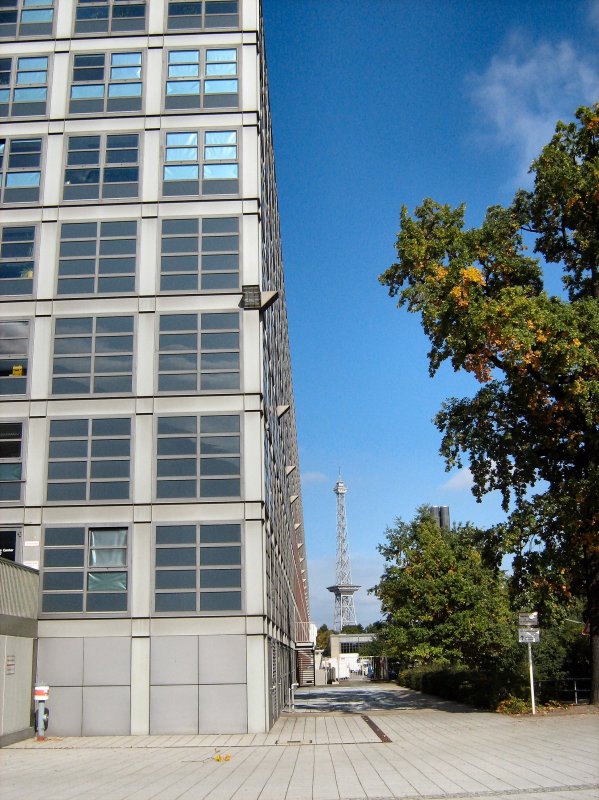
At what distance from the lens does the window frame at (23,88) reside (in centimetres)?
2578

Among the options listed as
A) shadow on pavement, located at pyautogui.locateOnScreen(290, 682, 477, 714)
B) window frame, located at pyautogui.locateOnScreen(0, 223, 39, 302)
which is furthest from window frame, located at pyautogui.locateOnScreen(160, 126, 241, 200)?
shadow on pavement, located at pyautogui.locateOnScreen(290, 682, 477, 714)

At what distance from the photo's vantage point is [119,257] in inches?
966

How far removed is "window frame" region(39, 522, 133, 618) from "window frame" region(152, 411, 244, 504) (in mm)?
1499

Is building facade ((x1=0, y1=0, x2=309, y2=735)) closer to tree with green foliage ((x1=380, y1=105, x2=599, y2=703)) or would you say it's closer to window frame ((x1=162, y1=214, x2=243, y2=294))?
window frame ((x1=162, y1=214, x2=243, y2=294))

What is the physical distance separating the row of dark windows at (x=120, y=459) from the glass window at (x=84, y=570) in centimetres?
92

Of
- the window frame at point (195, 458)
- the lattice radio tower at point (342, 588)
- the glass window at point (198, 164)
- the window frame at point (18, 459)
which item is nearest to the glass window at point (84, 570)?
the window frame at point (18, 459)

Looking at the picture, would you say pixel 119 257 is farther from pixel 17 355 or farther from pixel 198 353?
pixel 17 355

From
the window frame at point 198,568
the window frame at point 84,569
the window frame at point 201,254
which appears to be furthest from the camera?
the window frame at point 201,254

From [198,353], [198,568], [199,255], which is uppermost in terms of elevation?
[199,255]

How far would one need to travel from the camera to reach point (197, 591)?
21875mm

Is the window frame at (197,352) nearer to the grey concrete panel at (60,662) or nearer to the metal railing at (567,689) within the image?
the grey concrete panel at (60,662)

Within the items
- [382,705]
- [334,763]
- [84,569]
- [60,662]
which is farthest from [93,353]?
[382,705]

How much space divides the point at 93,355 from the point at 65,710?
30.4 feet

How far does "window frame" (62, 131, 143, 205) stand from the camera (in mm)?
24984
